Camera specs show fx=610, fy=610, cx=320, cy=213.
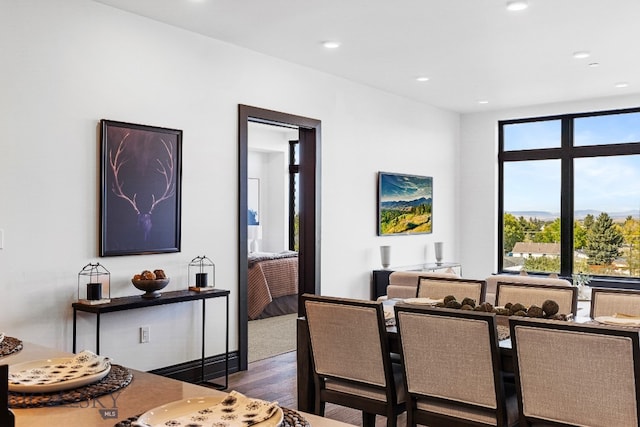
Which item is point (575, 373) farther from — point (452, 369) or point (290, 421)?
point (290, 421)

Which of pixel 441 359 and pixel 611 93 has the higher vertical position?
pixel 611 93

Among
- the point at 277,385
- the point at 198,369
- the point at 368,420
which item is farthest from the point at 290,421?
the point at 198,369

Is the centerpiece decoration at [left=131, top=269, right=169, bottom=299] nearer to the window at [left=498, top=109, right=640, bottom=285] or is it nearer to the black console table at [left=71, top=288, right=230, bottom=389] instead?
the black console table at [left=71, top=288, right=230, bottom=389]

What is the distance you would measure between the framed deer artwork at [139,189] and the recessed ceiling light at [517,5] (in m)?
2.52

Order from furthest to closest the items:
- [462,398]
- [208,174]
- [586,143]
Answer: [586,143]
[208,174]
[462,398]

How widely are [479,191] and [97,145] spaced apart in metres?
5.75

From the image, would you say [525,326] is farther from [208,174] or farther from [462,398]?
[208,174]

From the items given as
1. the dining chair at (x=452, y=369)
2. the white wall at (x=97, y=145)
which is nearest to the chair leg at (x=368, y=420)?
the dining chair at (x=452, y=369)

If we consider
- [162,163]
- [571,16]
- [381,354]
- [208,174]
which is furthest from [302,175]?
[381,354]

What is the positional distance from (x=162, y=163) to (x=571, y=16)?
3.14m

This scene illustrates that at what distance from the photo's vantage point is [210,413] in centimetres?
135

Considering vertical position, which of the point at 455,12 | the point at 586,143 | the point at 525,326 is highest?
the point at 455,12

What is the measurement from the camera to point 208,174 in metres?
4.84

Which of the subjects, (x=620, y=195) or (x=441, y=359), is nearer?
(x=441, y=359)
